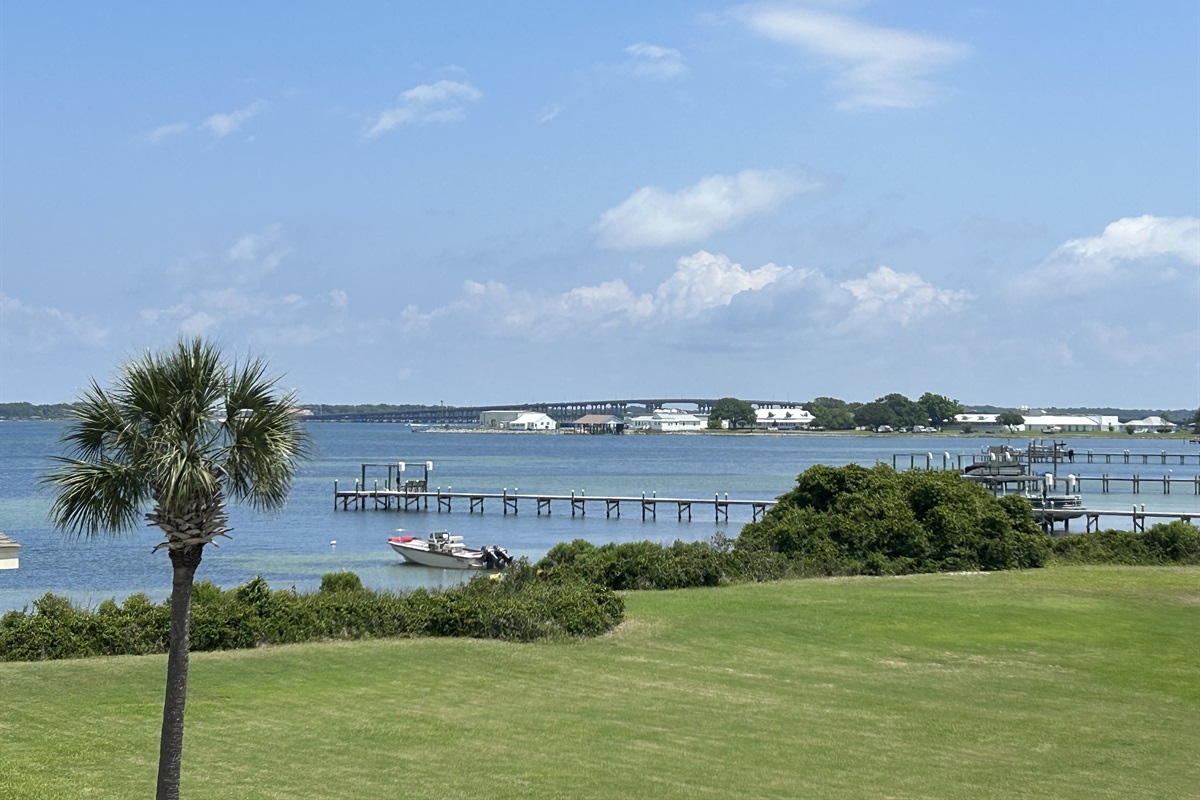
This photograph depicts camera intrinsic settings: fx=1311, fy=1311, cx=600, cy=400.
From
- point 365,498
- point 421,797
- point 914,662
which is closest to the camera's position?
point 421,797

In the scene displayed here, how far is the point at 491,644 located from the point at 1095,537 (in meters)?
25.7

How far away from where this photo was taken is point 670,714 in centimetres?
2020

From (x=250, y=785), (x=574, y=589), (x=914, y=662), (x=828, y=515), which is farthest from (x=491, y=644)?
(x=828, y=515)

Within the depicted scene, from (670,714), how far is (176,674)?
949 cm

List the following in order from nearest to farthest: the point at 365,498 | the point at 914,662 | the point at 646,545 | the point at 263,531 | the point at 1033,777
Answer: the point at 1033,777
the point at 914,662
the point at 646,545
the point at 263,531
the point at 365,498

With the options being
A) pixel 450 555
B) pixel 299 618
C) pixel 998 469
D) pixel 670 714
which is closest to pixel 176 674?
pixel 670 714

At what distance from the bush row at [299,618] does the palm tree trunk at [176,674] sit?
12.8 meters

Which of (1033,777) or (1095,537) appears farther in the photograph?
(1095,537)

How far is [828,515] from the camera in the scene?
4184cm

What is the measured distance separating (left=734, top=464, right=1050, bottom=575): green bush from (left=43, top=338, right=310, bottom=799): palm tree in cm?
2776

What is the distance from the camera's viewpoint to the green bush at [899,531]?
40.2 metres

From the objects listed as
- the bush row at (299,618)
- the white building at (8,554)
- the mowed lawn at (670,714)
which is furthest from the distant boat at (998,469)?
the white building at (8,554)

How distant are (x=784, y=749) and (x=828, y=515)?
80.0 ft

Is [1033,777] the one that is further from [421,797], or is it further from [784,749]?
[421,797]
